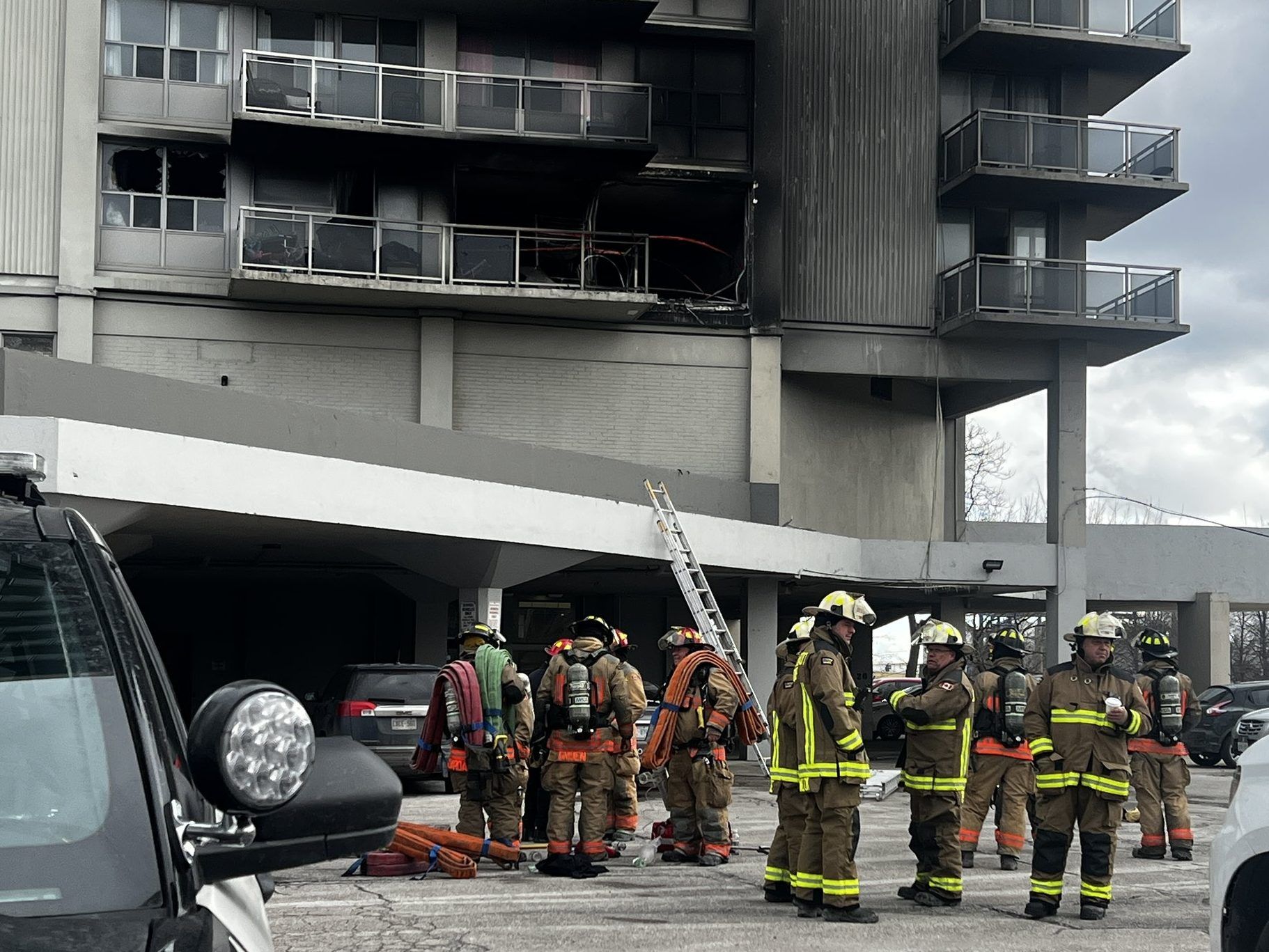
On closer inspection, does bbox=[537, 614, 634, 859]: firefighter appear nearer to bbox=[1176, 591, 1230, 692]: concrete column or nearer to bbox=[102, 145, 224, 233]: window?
bbox=[102, 145, 224, 233]: window

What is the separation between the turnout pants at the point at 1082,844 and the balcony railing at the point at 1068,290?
74.9ft

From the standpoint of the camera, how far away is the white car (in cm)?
574

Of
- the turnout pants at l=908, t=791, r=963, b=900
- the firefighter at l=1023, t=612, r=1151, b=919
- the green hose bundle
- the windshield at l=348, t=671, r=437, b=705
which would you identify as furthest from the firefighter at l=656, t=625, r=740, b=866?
the windshield at l=348, t=671, r=437, b=705

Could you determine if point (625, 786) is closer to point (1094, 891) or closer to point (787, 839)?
point (787, 839)

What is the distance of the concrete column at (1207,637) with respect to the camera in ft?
127

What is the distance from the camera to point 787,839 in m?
10.6

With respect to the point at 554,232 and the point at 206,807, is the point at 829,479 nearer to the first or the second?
the point at 554,232

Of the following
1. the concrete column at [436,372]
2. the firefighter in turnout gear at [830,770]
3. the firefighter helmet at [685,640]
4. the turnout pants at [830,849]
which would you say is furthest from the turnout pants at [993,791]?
the concrete column at [436,372]

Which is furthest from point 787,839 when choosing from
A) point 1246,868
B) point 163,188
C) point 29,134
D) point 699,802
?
point 29,134

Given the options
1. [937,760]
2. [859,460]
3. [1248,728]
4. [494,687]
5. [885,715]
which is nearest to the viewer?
[937,760]

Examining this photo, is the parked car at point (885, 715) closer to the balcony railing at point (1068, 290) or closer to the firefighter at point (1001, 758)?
the balcony railing at point (1068, 290)

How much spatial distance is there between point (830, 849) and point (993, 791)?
4024 mm

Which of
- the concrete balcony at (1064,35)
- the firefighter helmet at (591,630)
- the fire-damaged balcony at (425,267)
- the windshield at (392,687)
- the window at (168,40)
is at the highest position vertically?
the concrete balcony at (1064,35)

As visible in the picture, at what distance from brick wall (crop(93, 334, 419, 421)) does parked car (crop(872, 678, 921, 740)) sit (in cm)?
1244
